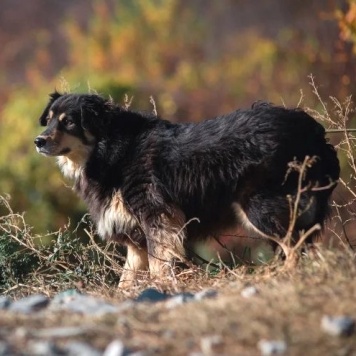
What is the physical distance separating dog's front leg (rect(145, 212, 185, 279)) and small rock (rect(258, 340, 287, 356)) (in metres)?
3.67

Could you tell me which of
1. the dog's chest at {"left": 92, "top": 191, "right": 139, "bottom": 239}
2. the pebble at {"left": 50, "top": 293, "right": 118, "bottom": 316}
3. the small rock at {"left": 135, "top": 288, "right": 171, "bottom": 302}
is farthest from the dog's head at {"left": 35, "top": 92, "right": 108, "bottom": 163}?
the pebble at {"left": 50, "top": 293, "right": 118, "bottom": 316}

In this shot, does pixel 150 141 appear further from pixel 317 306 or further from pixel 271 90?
pixel 271 90

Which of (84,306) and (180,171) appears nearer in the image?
(84,306)

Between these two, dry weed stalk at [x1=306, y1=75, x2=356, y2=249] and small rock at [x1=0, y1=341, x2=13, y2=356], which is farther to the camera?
dry weed stalk at [x1=306, y1=75, x2=356, y2=249]

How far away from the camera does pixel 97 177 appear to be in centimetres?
886

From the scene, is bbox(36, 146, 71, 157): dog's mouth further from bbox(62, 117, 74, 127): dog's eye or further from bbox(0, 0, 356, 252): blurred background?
bbox(0, 0, 356, 252): blurred background

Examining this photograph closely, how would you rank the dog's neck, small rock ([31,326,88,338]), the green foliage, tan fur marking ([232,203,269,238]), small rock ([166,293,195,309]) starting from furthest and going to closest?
the dog's neck
the green foliage
tan fur marking ([232,203,269,238])
small rock ([166,293,195,309])
small rock ([31,326,88,338])

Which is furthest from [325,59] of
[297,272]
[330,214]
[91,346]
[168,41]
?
[91,346]

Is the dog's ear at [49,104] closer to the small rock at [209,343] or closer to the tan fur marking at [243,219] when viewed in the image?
the tan fur marking at [243,219]

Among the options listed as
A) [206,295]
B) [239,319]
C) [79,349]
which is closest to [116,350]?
[79,349]

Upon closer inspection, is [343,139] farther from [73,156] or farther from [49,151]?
[49,151]

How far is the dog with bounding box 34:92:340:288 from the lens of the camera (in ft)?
26.6

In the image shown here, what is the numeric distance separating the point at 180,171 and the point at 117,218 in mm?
688

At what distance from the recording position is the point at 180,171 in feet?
27.5
